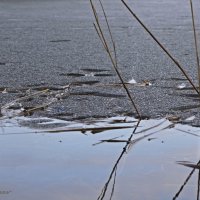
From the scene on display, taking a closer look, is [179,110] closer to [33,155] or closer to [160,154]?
[160,154]

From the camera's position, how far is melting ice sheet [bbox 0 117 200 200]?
1.27 metres

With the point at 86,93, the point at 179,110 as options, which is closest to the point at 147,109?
the point at 179,110

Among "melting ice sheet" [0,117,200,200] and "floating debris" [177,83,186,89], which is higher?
"melting ice sheet" [0,117,200,200]

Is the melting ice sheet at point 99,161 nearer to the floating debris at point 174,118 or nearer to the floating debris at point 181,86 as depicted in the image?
the floating debris at point 174,118

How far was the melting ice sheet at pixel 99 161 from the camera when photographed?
4.18ft

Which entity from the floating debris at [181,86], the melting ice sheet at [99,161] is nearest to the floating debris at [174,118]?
the melting ice sheet at [99,161]

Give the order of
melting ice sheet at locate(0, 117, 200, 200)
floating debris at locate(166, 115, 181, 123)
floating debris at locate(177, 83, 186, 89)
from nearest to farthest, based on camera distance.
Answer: melting ice sheet at locate(0, 117, 200, 200), floating debris at locate(166, 115, 181, 123), floating debris at locate(177, 83, 186, 89)

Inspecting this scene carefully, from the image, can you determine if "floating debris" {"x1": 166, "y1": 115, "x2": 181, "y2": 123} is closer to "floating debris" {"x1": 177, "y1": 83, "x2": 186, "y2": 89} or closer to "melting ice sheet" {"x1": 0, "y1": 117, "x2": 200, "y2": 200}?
"melting ice sheet" {"x1": 0, "y1": 117, "x2": 200, "y2": 200}

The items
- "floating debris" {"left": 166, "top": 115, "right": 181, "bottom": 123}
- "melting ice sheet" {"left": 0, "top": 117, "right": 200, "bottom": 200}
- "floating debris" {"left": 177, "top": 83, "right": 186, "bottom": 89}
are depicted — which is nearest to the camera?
"melting ice sheet" {"left": 0, "top": 117, "right": 200, "bottom": 200}

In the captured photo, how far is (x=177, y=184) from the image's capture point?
4.32 ft

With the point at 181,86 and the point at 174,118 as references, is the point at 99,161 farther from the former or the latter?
the point at 181,86

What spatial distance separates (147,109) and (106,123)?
25cm

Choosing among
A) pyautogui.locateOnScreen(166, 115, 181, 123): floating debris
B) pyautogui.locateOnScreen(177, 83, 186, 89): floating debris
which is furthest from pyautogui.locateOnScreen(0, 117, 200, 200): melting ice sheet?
pyautogui.locateOnScreen(177, 83, 186, 89): floating debris

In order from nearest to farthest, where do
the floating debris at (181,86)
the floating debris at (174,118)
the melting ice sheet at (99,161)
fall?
the melting ice sheet at (99,161) → the floating debris at (174,118) → the floating debris at (181,86)
